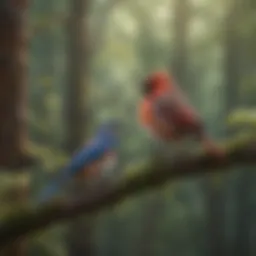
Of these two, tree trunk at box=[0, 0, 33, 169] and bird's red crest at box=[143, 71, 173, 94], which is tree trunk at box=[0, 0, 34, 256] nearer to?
tree trunk at box=[0, 0, 33, 169]

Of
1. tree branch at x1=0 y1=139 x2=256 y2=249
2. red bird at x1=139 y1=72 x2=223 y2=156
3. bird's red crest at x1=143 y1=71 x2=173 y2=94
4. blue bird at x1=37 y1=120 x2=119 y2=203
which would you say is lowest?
tree branch at x1=0 y1=139 x2=256 y2=249

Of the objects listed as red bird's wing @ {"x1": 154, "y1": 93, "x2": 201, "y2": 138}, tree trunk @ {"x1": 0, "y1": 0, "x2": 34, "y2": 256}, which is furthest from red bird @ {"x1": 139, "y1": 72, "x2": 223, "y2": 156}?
tree trunk @ {"x1": 0, "y1": 0, "x2": 34, "y2": 256}

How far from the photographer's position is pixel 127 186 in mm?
1647

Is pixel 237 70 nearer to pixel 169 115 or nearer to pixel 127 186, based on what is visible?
pixel 169 115

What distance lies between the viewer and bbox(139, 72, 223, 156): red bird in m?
1.64

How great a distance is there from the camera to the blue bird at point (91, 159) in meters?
1.62

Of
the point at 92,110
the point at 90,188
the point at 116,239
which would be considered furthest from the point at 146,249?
the point at 92,110

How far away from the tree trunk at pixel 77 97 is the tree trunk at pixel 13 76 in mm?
98

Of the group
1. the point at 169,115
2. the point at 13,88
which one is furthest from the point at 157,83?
the point at 13,88

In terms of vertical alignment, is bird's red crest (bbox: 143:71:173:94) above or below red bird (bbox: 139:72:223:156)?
above

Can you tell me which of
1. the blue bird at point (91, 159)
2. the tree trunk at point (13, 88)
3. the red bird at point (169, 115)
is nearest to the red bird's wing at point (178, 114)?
the red bird at point (169, 115)

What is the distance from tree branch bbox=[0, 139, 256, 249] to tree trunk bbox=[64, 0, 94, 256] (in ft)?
0.11

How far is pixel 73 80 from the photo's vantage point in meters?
1.66

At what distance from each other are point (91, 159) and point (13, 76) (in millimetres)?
252
